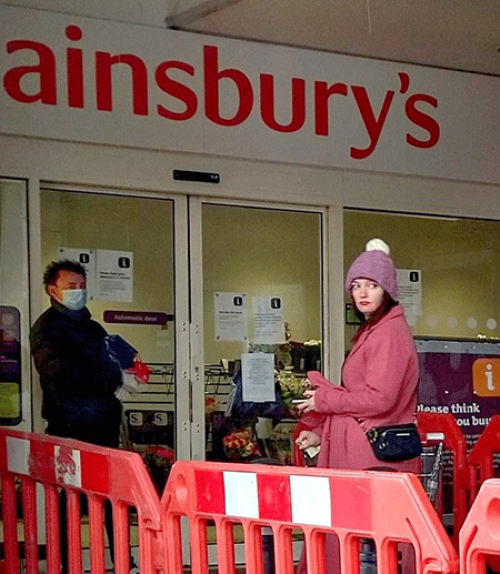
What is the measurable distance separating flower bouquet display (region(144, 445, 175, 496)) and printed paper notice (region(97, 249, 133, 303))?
89 cm

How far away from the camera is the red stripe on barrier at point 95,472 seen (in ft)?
12.9

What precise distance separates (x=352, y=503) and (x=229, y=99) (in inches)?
167

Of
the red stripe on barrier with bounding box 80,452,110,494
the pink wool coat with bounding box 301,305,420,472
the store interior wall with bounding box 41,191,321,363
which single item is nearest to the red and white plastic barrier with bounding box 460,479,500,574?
the red stripe on barrier with bounding box 80,452,110,494

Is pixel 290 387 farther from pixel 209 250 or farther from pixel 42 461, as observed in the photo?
pixel 42 461

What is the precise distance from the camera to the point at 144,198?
680 centimetres

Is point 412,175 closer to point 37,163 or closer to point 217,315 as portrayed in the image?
point 217,315

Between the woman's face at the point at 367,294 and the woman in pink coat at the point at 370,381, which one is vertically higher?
the woman's face at the point at 367,294

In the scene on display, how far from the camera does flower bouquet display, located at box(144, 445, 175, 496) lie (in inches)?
268

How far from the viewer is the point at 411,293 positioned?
26.0ft

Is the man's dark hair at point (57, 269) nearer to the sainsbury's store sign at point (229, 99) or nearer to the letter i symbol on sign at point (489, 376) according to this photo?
the sainsbury's store sign at point (229, 99)

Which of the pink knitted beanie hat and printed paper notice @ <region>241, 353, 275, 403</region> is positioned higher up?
the pink knitted beanie hat

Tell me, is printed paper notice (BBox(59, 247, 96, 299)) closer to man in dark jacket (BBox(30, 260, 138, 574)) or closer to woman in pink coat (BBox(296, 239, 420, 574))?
man in dark jacket (BBox(30, 260, 138, 574))

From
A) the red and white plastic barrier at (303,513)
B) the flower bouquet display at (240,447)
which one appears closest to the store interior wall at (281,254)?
the flower bouquet display at (240,447)

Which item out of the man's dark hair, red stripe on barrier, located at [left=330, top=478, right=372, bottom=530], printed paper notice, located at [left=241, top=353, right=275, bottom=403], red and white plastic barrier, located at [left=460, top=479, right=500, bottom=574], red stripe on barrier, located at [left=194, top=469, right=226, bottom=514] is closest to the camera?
red and white plastic barrier, located at [left=460, top=479, right=500, bottom=574]
